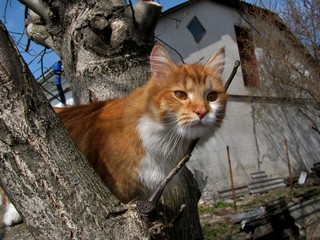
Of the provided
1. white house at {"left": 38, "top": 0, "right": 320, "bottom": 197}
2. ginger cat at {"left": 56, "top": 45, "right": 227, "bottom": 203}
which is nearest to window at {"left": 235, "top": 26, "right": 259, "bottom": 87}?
white house at {"left": 38, "top": 0, "right": 320, "bottom": 197}

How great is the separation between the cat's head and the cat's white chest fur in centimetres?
4

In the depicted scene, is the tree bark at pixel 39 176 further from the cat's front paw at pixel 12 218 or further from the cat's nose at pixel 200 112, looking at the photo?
the cat's front paw at pixel 12 218

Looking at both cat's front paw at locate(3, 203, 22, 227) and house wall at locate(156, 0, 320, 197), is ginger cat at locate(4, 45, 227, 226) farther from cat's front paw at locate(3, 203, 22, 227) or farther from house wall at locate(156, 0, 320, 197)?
house wall at locate(156, 0, 320, 197)

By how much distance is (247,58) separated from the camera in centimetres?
1012

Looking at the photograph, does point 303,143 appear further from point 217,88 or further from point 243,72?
point 217,88

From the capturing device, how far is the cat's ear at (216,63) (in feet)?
6.02

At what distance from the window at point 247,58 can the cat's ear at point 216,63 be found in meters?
8.32

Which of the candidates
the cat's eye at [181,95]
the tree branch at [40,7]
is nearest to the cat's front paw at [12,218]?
the tree branch at [40,7]

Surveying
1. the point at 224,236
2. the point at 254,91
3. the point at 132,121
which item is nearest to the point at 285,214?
the point at 224,236

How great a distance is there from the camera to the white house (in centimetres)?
854

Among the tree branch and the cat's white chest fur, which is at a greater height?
the tree branch

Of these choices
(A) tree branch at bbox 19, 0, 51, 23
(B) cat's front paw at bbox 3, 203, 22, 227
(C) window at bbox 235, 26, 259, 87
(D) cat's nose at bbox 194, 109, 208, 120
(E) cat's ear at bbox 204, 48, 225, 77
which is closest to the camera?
(D) cat's nose at bbox 194, 109, 208, 120

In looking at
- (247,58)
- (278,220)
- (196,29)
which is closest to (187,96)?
(278,220)

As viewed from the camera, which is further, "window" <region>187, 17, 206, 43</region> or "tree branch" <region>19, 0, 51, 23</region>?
"window" <region>187, 17, 206, 43</region>
